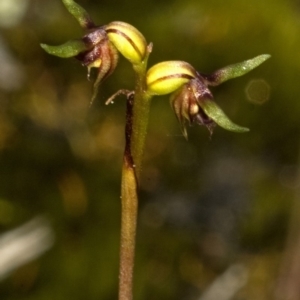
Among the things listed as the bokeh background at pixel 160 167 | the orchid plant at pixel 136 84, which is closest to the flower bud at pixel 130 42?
the orchid plant at pixel 136 84

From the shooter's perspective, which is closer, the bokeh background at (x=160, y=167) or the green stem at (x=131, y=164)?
the green stem at (x=131, y=164)

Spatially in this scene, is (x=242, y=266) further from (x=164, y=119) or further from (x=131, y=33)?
(x=131, y=33)

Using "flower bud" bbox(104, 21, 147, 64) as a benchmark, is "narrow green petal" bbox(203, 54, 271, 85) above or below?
below

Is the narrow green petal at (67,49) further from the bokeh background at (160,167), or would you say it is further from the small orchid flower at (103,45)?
the bokeh background at (160,167)

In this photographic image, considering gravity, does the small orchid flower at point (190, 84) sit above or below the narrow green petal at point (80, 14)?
below

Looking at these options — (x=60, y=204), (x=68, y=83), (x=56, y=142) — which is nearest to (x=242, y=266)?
(x=60, y=204)

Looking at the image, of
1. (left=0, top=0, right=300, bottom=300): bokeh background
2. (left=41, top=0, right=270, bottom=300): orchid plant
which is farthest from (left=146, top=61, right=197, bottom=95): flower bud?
(left=0, top=0, right=300, bottom=300): bokeh background

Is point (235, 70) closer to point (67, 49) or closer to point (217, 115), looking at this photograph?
point (217, 115)

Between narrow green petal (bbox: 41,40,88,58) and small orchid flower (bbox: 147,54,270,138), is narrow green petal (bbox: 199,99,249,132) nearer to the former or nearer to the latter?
small orchid flower (bbox: 147,54,270,138)
